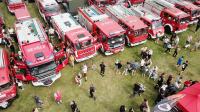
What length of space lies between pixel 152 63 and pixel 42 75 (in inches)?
449

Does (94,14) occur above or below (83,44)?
above

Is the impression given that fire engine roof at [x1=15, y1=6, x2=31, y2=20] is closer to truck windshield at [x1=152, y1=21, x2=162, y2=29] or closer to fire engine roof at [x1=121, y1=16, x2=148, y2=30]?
fire engine roof at [x1=121, y1=16, x2=148, y2=30]

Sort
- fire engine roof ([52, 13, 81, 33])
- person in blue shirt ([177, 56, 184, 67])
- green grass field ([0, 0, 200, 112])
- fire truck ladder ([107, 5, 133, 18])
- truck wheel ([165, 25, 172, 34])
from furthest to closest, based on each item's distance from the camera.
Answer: truck wheel ([165, 25, 172, 34])
fire truck ladder ([107, 5, 133, 18])
fire engine roof ([52, 13, 81, 33])
person in blue shirt ([177, 56, 184, 67])
green grass field ([0, 0, 200, 112])

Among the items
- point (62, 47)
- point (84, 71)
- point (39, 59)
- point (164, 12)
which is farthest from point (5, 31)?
point (164, 12)

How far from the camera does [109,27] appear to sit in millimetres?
25703

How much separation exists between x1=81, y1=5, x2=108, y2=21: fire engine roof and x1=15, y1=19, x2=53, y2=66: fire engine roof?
5950mm

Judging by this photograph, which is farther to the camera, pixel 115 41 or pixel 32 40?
pixel 115 41

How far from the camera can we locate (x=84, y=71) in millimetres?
22953

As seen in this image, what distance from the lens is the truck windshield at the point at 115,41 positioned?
990 inches

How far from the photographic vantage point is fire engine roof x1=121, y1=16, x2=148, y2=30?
26195 millimetres

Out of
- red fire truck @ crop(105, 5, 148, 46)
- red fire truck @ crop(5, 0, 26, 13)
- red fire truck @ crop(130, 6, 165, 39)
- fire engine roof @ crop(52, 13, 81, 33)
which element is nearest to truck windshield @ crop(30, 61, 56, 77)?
fire engine roof @ crop(52, 13, 81, 33)

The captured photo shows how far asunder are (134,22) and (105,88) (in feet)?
28.0

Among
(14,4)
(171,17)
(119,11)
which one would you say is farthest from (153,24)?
(14,4)

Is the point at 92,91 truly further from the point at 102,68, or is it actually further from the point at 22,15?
the point at 22,15
